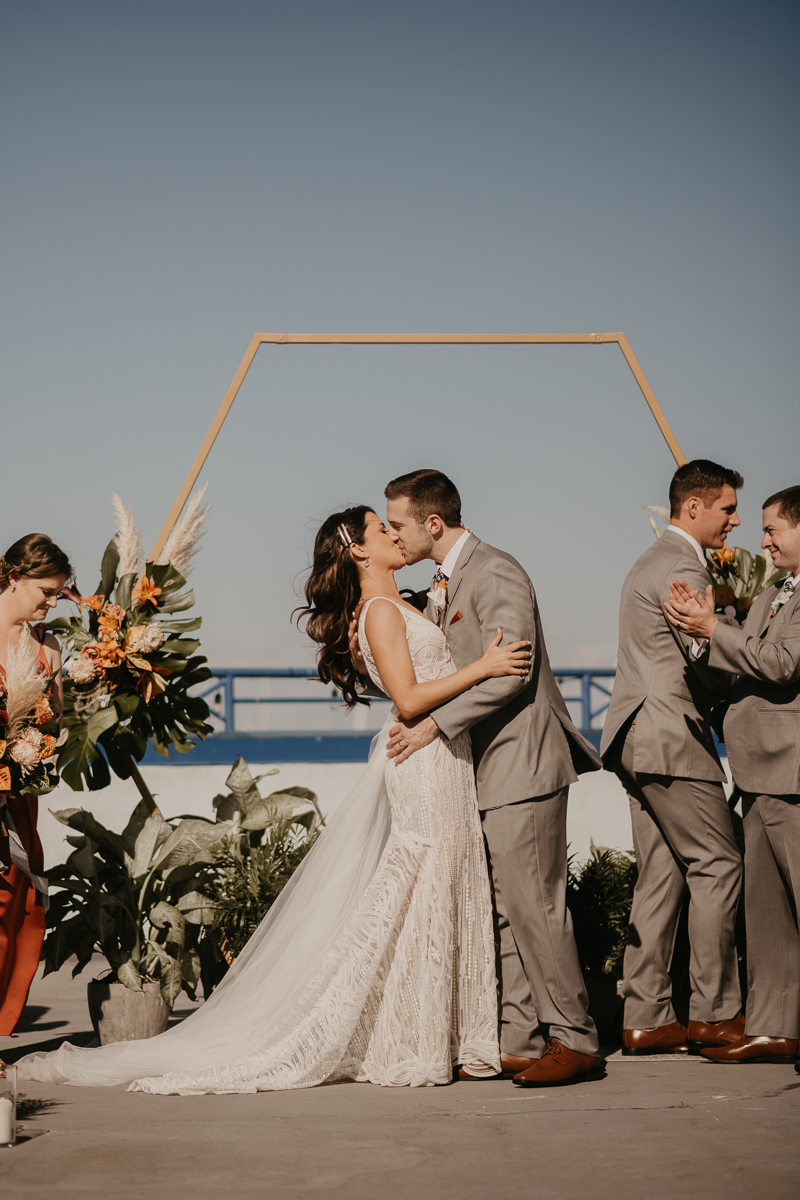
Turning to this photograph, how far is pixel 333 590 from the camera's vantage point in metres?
3.81

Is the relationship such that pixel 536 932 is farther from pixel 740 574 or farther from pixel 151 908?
pixel 740 574

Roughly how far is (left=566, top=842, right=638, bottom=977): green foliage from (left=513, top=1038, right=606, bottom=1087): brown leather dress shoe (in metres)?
0.76

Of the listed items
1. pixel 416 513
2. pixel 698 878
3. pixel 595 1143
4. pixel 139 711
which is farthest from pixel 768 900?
pixel 139 711

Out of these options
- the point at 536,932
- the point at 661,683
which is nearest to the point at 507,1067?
the point at 536,932

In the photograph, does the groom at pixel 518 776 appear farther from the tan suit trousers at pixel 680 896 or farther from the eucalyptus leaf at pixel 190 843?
the eucalyptus leaf at pixel 190 843

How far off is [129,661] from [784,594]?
2.40 meters

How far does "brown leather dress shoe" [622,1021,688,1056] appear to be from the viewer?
3.85 metres

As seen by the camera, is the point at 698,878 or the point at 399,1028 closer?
the point at 399,1028

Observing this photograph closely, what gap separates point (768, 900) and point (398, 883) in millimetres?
1242

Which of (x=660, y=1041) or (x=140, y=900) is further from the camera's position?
(x=140, y=900)

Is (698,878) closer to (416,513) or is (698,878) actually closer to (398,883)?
(398,883)

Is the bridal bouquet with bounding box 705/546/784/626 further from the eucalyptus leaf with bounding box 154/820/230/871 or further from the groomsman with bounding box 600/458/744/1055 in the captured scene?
the eucalyptus leaf with bounding box 154/820/230/871

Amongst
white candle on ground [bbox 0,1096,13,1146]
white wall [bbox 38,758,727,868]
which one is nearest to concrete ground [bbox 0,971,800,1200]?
white candle on ground [bbox 0,1096,13,1146]

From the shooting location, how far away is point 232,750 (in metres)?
10.5
